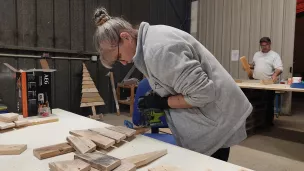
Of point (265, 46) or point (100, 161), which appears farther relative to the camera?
point (265, 46)

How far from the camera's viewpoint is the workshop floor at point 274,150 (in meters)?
2.41

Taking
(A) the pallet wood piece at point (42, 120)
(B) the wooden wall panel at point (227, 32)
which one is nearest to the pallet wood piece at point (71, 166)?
(A) the pallet wood piece at point (42, 120)

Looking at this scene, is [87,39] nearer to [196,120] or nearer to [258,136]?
[258,136]

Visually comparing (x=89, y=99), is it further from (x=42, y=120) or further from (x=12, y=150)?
(x=12, y=150)

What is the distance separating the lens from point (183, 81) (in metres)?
0.96

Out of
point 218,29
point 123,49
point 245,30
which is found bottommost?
point 123,49

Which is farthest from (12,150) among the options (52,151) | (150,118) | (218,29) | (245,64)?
(218,29)

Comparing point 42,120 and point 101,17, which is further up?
point 101,17

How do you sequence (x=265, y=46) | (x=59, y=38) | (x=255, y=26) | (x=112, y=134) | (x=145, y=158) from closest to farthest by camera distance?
(x=145, y=158) < (x=112, y=134) < (x=59, y=38) < (x=265, y=46) < (x=255, y=26)

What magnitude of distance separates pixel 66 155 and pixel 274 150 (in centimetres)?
268

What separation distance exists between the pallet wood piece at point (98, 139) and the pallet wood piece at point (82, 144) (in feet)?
0.08

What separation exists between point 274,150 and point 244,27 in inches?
129

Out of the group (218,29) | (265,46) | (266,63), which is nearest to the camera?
(265,46)

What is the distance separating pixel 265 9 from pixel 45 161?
A: 5253 mm
